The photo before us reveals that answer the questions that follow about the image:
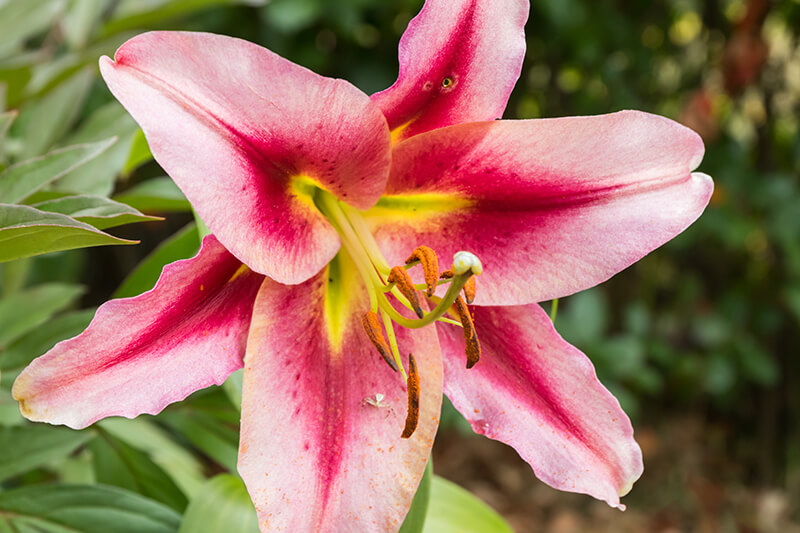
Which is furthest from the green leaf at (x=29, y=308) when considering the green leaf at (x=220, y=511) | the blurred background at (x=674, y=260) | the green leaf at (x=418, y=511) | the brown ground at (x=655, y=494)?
the brown ground at (x=655, y=494)

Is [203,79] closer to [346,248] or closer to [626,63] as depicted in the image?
[346,248]

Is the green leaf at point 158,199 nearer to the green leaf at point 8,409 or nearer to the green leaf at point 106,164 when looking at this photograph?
the green leaf at point 106,164

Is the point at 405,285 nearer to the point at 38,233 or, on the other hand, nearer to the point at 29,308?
the point at 38,233

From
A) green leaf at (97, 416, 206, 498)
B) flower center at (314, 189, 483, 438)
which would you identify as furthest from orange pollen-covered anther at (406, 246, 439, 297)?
green leaf at (97, 416, 206, 498)

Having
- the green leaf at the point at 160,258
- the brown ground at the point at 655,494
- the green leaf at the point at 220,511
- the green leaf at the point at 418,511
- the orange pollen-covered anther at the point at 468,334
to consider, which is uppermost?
the orange pollen-covered anther at the point at 468,334

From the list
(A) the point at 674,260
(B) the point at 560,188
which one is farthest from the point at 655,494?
(B) the point at 560,188

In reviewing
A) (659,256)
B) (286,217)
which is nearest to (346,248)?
(286,217)

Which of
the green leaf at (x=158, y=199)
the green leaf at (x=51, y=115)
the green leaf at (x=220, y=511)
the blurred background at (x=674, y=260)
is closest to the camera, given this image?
the green leaf at (x=220, y=511)
